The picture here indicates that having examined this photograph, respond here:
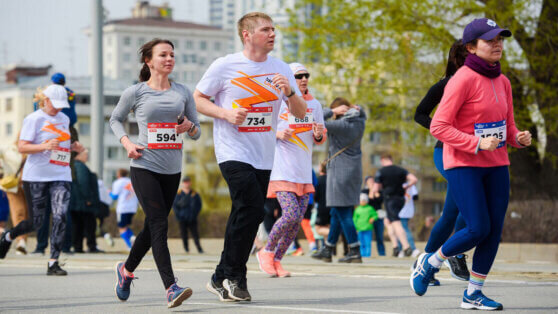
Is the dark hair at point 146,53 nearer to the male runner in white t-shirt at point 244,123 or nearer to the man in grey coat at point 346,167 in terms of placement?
the male runner in white t-shirt at point 244,123

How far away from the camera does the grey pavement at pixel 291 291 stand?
7.13 metres

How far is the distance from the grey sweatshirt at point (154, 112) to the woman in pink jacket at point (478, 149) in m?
1.99

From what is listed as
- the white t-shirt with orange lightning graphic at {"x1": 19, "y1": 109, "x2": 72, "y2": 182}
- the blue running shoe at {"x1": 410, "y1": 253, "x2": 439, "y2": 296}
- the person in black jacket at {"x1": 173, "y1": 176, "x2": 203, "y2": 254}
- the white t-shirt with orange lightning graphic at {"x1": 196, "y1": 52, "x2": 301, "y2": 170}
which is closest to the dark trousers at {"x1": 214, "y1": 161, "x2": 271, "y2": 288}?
the white t-shirt with orange lightning graphic at {"x1": 196, "y1": 52, "x2": 301, "y2": 170}

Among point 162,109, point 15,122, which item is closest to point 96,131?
point 162,109

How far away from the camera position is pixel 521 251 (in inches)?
639

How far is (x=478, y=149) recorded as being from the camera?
6.68 metres

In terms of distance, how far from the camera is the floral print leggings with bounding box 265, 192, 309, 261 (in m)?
9.88

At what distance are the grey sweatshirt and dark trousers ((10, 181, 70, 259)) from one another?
2.74m

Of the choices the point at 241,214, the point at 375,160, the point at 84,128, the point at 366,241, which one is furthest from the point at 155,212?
the point at 375,160

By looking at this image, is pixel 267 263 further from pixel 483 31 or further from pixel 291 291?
pixel 483 31

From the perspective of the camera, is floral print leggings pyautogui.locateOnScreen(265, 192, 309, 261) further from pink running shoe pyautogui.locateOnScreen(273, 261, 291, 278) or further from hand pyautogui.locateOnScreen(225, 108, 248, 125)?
hand pyautogui.locateOnScreen(225, 108, 248, 125)

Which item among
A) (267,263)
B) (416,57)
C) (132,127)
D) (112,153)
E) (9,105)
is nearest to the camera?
(267,263)

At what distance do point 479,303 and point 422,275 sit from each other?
478 millimetres

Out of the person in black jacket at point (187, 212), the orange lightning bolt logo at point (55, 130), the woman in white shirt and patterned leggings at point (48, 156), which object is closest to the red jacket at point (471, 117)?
the woman in white shirt and patterned leggings at point (48, 156)
